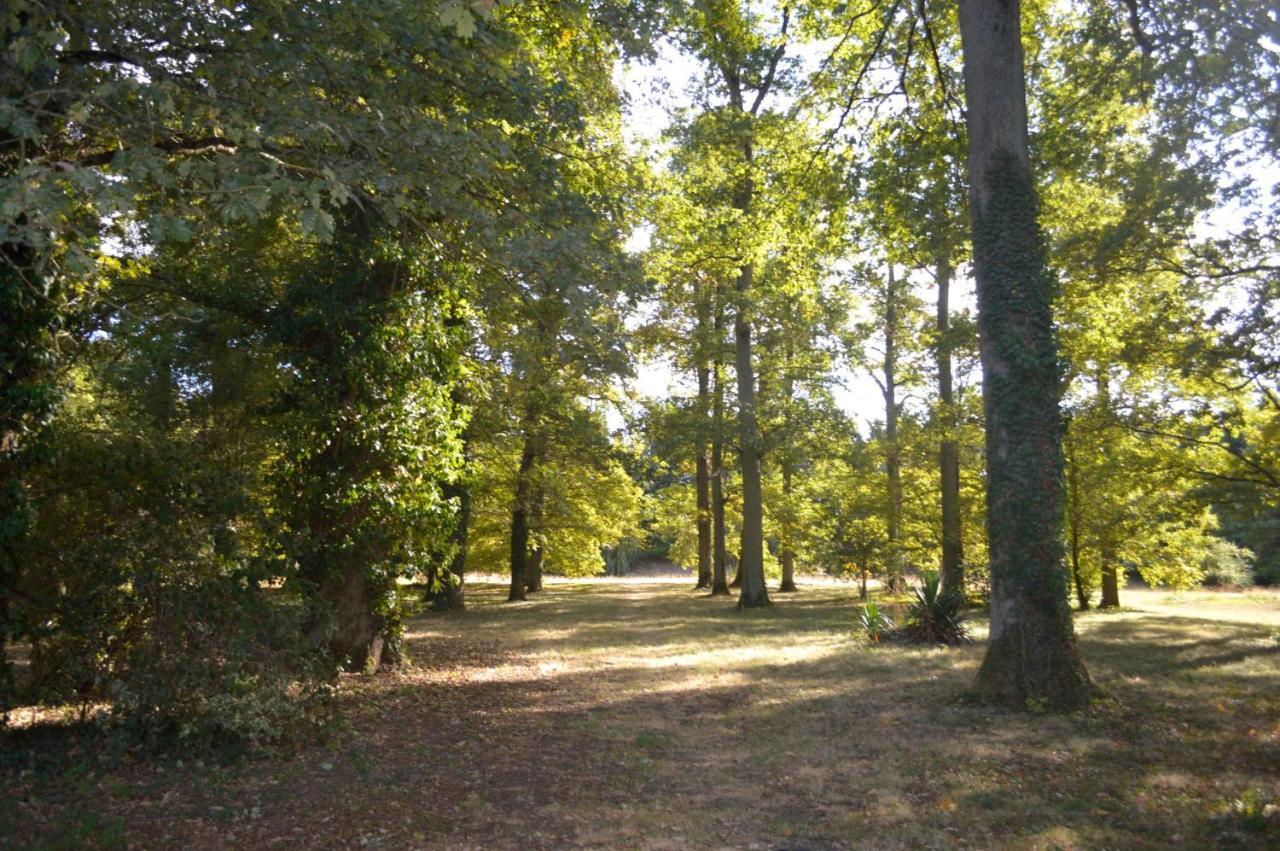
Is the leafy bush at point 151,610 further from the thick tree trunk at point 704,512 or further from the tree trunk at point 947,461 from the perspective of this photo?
the thick tree trunk at point 704,512

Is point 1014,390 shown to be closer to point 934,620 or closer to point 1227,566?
point 934,620

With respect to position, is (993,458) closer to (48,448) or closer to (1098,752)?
(1098,752)

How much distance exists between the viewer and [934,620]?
1370 centimetres

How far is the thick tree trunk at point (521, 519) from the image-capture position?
73.2 feet

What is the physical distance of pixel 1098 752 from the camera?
6.65 m

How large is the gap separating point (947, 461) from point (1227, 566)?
771 inches

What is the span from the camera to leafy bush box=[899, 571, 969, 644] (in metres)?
13.6

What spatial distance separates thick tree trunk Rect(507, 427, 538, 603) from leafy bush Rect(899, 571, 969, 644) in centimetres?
980

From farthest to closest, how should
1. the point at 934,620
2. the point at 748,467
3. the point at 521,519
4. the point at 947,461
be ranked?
the point at 521,519 < the point at 748,467 < the point at 947,461 < the point at 934,620

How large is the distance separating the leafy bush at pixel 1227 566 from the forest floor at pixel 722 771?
22.4 meters

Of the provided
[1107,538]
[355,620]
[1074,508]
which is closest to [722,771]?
[355,620]

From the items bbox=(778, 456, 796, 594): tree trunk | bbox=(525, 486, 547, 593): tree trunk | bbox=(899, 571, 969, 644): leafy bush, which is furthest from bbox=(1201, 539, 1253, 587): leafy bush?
bbox=(525, 486, 547, 593): tree trunk

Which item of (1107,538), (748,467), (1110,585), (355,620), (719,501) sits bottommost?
(1110,585)

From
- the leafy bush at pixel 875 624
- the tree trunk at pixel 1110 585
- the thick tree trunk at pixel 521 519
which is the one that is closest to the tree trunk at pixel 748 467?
the thick tree trunk at pixel 521 519
